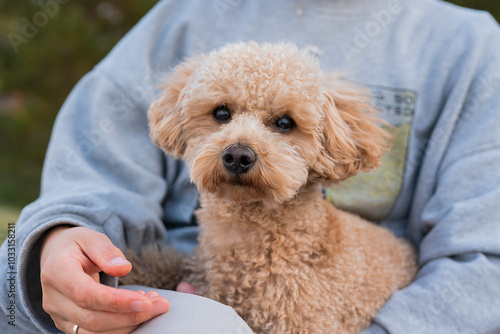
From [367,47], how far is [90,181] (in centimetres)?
119

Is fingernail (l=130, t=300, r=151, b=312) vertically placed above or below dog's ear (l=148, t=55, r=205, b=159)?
below

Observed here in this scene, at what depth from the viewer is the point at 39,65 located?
383 centimetres

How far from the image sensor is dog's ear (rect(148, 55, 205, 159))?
1.49 metres

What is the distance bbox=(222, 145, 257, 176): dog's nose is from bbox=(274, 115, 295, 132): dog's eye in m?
0.18

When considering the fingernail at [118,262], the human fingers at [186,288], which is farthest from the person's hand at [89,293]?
the human fingers at [186,288]

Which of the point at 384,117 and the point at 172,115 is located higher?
the point at 172,115

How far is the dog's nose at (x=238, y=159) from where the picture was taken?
1.26 metres

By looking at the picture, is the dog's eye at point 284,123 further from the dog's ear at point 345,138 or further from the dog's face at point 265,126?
the dog's ear at point 345,138

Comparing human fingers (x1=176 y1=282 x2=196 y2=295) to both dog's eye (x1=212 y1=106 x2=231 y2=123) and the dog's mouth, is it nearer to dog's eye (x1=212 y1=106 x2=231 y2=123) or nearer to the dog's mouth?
the dog's mouth

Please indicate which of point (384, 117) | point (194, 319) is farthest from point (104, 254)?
point (384, 117)

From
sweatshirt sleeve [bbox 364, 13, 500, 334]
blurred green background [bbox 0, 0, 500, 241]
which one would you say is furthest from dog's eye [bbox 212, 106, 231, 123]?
blurred green background [bbox 0, 0, 500, 241]

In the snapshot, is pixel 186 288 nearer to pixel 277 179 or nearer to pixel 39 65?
pixel 277 179

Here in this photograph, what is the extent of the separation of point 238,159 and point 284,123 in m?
0.23

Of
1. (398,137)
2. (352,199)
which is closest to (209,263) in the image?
(352,199)
